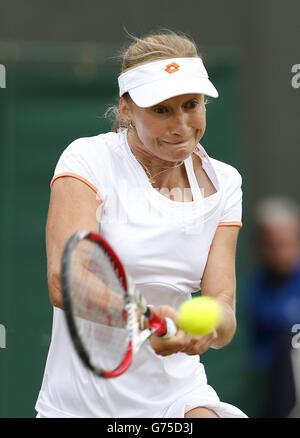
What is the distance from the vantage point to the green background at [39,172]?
15.4ft

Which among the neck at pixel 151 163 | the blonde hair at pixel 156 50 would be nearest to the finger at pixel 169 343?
the neck at pixel 151 163

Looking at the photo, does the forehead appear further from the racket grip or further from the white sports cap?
the racket grip

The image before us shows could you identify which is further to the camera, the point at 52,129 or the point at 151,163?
the point at 52,129

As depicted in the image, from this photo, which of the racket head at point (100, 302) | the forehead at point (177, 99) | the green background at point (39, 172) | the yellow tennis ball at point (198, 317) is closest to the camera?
the racket head at point (100, 302)

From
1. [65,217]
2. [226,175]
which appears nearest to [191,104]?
[226,175]

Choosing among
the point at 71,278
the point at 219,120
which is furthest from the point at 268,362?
the point at 71,278

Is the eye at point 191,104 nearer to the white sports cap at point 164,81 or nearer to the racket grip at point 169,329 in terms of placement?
the white sports cap at point 164,81

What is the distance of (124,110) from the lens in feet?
9.00

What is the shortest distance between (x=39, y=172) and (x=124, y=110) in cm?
217

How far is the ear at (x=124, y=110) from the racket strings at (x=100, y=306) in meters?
0.53

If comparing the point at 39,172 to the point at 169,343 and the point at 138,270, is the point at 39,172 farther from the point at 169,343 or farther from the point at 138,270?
the point at 169,343

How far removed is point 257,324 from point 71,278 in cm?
270

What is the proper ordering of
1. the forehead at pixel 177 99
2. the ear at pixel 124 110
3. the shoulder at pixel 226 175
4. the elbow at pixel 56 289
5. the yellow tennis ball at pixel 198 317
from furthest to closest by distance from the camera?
the shoulder at pixel 226 175, the ear at pixel 124 110, the forehead at pixel 177 99, the elbow at pixel 56 289, the yellow tennis ball at pixel 198 317

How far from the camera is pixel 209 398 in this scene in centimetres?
269
